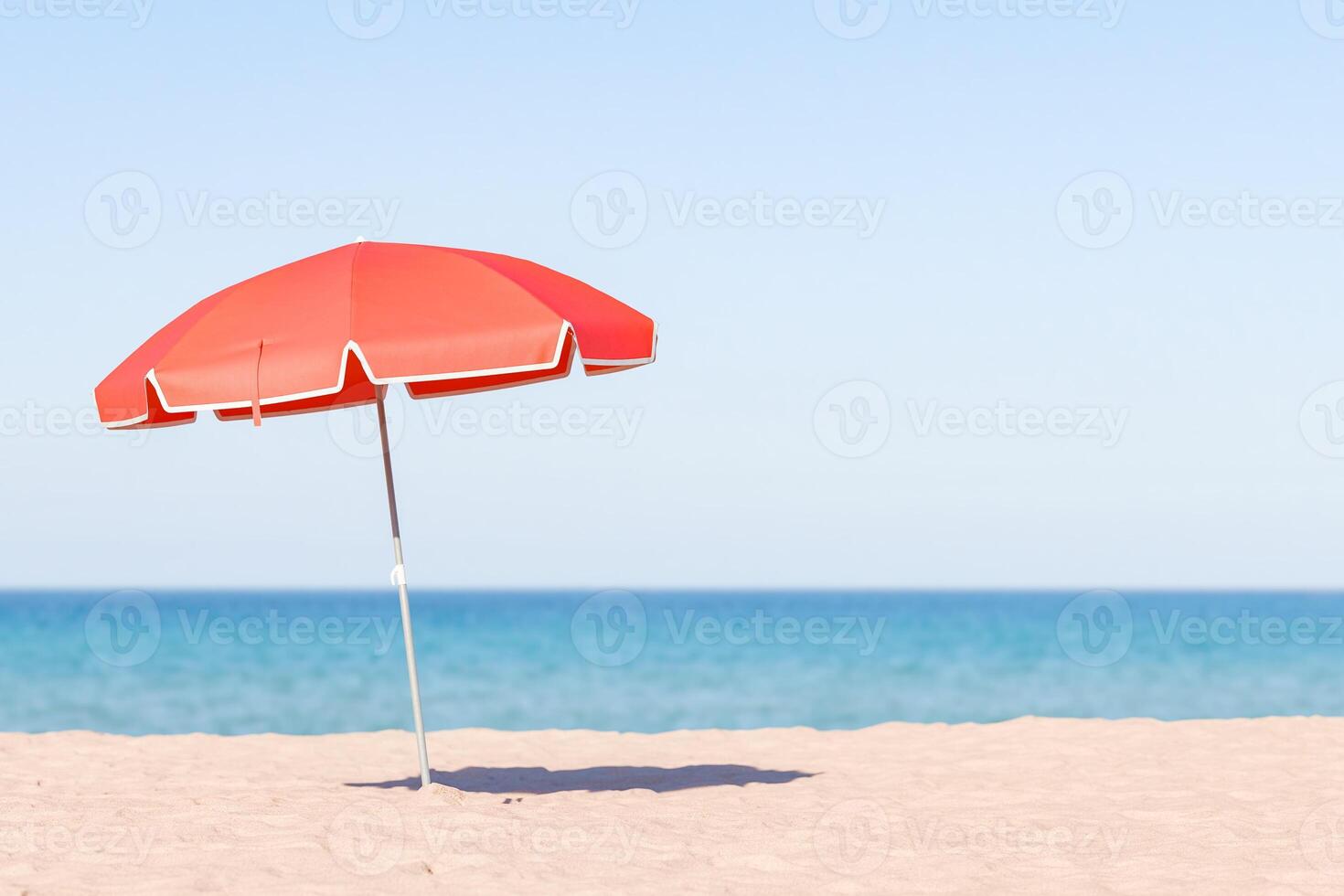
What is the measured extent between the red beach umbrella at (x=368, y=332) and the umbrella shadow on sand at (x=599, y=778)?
176 cm

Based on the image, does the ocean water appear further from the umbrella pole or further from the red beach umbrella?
the red beach umbrella

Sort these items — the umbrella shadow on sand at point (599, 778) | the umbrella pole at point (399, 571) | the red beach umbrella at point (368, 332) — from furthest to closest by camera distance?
1. the umbrella shadow on sand at point (599, 778)
2. the umbrella pole at point (399, 571)
3. the red beach umbrella at point (368, 332)

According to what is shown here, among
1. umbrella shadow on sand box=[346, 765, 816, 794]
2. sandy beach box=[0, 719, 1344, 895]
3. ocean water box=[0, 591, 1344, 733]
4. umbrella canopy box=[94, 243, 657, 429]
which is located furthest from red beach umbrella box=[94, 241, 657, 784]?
ocean water box=[0, 591, 1344, 733]

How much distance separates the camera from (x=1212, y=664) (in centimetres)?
2661

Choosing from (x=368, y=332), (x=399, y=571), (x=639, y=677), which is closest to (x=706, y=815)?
(x=399, y=571)

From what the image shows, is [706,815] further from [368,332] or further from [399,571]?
[368,332]

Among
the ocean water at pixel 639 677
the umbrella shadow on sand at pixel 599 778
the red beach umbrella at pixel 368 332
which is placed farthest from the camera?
the ocean water at pixel 639 677

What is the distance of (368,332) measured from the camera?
5293 millimetres

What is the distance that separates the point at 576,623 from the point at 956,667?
88.8 feet

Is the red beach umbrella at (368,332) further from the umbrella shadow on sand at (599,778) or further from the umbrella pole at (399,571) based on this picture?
the umbrella shadow on sand at (599,778)

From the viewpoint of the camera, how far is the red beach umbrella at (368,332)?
5250 mm

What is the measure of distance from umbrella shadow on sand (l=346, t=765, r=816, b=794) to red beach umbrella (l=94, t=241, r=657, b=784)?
1.76 m

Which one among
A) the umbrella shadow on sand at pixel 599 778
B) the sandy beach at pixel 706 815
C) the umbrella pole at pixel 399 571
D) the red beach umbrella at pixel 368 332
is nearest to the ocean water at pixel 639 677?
the umbrella shadow on sand at pixel 599 778

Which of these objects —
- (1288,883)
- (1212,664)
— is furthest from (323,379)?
(1212,664)
